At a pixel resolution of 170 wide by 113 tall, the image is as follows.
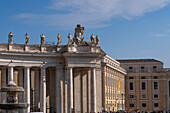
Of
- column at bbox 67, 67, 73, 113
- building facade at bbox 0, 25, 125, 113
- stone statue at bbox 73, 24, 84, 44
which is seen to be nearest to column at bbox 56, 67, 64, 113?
building facade at bbox 0, 25, 125, 113

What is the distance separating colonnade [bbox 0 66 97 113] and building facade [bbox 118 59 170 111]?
70.4 m

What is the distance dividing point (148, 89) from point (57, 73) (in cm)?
7584

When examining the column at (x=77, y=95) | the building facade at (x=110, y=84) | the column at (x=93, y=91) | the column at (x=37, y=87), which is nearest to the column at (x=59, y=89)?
the column at (x=77, y=95)

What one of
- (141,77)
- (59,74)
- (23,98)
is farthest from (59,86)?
(141,77)

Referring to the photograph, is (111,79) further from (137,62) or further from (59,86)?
(59,86)

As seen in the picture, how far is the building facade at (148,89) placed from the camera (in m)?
148

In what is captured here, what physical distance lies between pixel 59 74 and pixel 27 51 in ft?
24.3

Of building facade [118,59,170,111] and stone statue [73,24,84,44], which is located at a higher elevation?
stone statue [73,24,84,44]

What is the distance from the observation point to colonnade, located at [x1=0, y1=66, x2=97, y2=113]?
245 feet

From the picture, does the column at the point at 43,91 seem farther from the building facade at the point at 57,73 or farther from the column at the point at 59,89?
the column at the point at 59,89

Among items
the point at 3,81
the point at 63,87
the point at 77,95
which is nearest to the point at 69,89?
the point at 63,87

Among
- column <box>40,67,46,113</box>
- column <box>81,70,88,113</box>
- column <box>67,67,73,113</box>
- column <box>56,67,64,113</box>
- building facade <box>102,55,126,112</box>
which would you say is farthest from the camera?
building facade <box>102,55,126,112</box>

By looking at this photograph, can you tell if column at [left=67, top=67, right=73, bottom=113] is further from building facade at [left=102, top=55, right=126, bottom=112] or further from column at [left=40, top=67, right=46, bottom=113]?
building facade at [left=102, top=55, right=126, bottom=112]

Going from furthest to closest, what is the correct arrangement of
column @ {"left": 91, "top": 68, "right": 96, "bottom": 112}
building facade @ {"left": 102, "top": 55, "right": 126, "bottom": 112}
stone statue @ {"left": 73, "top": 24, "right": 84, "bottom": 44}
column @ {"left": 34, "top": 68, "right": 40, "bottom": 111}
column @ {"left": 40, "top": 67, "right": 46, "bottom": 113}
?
building facade @ {"left": 102, "top": 55, "right": 126, "bottom": 112}, stone statue @ {"left": 73, "top": 24, "right": 84, "bottom": 44}, column @ {"left": 34, "top": 68, "right": 40, "bottom": 111}, column @ {"left": 91, "top": 68, "right": 96, "bottom": 112}, column @ {"left": 40, "top": 67, "right": 46, "bottom": 113}
